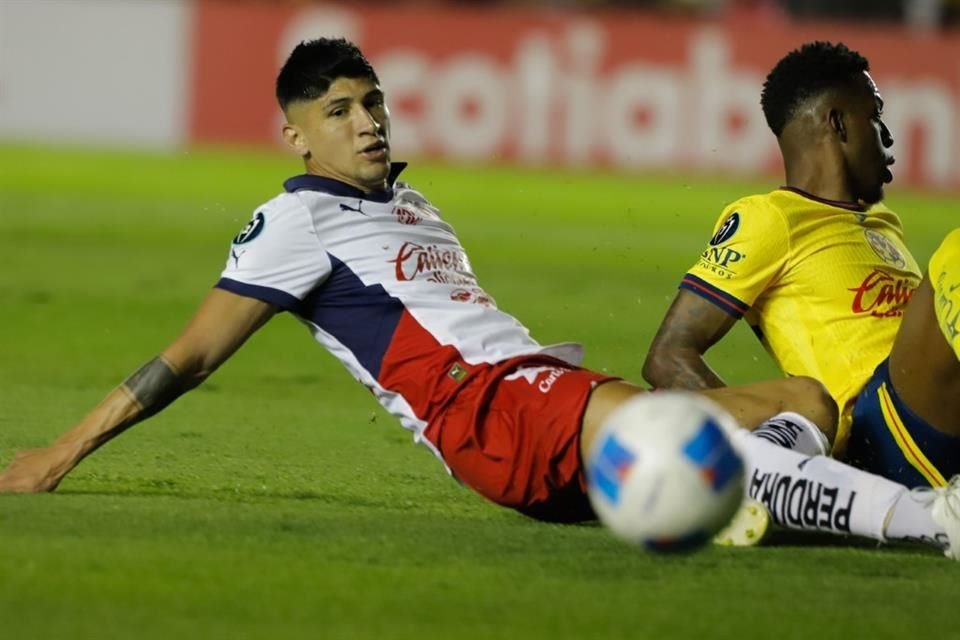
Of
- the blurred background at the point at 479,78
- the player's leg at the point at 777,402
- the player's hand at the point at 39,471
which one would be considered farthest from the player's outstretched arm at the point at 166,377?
the blurred background at the point at 479,78

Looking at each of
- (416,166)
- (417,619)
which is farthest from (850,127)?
(416,166)

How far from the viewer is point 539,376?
17.3 feet

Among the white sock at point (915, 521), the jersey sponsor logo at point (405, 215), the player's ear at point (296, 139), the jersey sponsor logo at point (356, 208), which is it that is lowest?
the white sock at point (915, 521)

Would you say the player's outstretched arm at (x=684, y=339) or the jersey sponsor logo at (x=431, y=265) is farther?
the player's outstretched arm at (x=684, y=339)

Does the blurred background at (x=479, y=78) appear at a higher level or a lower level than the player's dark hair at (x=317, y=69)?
lower

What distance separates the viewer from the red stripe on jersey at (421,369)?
5.29 m

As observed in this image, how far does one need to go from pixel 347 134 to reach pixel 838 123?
164cm

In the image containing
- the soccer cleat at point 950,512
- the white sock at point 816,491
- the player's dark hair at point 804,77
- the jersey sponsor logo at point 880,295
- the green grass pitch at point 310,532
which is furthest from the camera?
the player's dark hair at point 804,77

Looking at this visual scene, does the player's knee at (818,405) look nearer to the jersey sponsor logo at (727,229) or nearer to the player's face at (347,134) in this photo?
the jersey sponsor logo at (727,229)

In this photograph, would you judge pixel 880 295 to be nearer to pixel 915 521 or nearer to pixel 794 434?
pixel 794 434

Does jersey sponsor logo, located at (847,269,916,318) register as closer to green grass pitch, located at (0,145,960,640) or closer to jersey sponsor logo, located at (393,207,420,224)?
green grass pitch, located at (0,145,960,640)

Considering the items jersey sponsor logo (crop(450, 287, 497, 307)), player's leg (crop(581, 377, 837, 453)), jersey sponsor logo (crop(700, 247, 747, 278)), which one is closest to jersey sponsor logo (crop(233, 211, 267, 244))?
jersey sponsor logo (crop(450, 287, 497, 307))

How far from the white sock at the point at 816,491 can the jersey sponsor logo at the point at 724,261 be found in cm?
81

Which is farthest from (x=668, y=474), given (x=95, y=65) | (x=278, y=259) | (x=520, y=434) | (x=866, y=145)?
(x=95, y=65)
